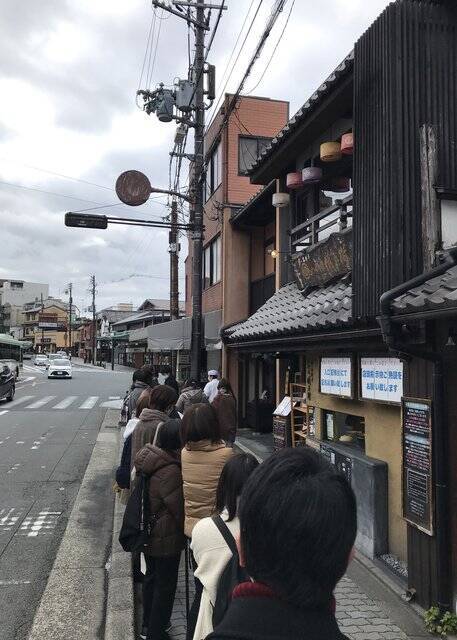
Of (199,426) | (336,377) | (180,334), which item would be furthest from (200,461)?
(180,334)

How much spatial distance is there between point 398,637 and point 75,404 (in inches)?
832

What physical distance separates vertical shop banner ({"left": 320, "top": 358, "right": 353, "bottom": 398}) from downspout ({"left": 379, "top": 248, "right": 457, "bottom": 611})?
201 centimetres

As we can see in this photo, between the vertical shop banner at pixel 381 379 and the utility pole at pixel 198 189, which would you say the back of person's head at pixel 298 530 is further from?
the utility pole at pixel 198 189

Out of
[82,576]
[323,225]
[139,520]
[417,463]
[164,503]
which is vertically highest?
[323,225]

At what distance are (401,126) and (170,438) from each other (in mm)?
3628

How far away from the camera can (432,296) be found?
12.3ft

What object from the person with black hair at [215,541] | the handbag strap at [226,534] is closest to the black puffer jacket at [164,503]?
the person with black hair at [215,541]

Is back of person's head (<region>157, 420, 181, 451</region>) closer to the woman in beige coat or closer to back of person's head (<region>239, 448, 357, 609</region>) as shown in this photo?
the woman in beige coat

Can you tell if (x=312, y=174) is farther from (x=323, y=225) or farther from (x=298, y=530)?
(x=298, y=530)

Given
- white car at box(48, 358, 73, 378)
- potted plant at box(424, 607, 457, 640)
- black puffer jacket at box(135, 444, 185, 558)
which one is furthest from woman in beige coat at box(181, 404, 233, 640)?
white car at box(48, 358, 73, 378)

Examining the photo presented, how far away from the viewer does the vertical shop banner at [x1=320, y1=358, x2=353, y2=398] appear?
247 inches

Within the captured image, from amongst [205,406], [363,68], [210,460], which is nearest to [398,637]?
[210,460]

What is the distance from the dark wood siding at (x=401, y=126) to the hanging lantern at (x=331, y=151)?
5.77 ft

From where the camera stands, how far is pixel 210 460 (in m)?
3.47
